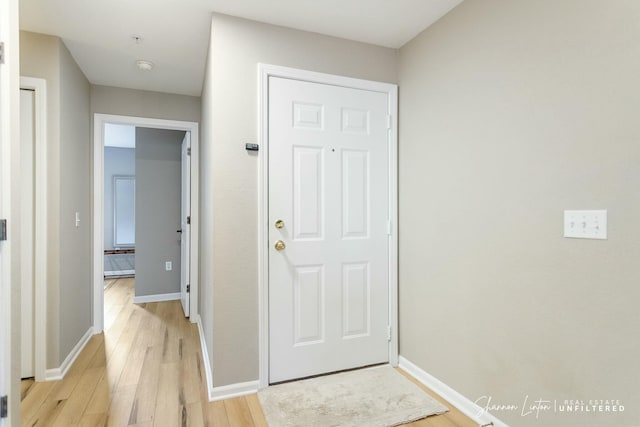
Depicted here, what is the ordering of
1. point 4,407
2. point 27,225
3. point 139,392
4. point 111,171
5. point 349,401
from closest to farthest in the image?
point 4,407 → point 349,401 → point 139,392 → point 27,225 → point 111,171

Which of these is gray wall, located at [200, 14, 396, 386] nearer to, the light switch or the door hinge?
the door hinge

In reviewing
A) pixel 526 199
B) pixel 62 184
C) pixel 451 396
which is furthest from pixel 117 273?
pixel 526 199

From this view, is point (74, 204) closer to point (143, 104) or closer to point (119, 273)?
point (143, 104)

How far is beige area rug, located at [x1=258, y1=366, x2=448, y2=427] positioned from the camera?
1812mm

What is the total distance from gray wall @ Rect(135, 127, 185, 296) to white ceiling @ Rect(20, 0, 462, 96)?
5.46 feet

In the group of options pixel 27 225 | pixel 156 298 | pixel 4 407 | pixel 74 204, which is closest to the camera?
pixel 4 407

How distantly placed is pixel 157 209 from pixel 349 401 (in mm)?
3504

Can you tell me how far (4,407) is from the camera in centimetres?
131

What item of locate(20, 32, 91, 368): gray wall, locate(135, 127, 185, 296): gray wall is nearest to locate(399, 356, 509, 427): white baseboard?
locate(20, 32, 91, 368): gray wall

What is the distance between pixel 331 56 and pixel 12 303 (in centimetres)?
225

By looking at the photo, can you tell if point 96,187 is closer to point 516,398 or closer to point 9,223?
point 9,223

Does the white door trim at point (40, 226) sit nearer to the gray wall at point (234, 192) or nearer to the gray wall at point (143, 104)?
the gray wall at point (143, 104)

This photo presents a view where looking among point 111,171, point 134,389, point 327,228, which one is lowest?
point 134,389

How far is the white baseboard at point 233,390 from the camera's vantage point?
2.01m
